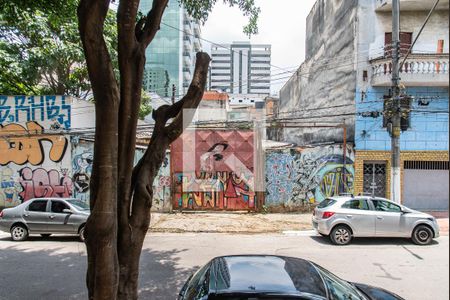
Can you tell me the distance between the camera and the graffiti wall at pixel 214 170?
17688 millimetres

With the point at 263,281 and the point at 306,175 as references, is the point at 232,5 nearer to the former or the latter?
the point at 263,281

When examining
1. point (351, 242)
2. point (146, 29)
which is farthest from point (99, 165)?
point (351, 242)

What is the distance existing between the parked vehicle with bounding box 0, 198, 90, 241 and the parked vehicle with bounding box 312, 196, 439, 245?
7.67m

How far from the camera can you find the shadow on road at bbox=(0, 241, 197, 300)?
22.3ft

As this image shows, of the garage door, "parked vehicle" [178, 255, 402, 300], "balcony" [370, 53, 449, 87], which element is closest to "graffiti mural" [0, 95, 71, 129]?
"balcony" [370, 53, 449, 87]

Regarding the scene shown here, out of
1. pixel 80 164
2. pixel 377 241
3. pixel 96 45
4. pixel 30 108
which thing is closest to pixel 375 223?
pixel 377 241

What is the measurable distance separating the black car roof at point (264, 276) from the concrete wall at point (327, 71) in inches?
561

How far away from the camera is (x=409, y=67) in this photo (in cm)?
1616

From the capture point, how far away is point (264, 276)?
346cm

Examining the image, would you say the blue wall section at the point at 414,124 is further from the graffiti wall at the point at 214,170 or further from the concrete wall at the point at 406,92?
the graffiti wall at the point at 214,170

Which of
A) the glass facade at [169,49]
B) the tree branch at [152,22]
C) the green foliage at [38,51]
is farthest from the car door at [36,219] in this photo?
the glass facade at [169,49]

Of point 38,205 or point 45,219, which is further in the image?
point 38,205

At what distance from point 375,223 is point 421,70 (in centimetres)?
858

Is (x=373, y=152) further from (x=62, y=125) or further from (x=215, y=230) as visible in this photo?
(x=62, y=125)
